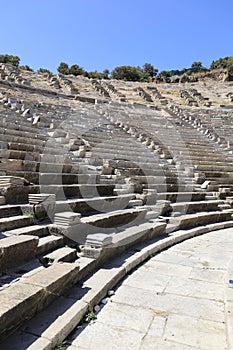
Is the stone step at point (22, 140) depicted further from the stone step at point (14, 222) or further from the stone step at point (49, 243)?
the stone step at point (49, 243)

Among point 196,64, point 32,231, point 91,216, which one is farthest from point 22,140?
point 196,64

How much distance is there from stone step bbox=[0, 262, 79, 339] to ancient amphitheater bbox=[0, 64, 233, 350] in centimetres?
1

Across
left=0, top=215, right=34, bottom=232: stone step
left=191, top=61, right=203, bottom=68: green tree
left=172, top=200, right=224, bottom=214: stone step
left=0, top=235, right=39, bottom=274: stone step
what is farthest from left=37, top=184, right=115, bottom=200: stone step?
left=191, top=61, right=203, bottom=68: green tree

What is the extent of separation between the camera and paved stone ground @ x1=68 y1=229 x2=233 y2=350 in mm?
2881

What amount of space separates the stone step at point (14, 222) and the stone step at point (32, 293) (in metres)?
1.04

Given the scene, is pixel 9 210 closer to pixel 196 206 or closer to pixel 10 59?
pixel 196 206

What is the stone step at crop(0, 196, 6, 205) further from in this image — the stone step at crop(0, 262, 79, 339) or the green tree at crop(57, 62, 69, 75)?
the green tree at crop(57, 62, 69, 75)

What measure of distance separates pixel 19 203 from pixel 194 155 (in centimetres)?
1000

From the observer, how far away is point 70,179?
6805 millimetres

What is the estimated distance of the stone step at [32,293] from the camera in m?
2.55

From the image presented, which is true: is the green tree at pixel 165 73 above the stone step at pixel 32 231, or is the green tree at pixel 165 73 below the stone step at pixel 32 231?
above

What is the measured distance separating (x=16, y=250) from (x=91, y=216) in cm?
235

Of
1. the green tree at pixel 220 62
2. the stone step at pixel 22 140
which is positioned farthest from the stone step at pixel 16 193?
the green tree at pixel 220 62

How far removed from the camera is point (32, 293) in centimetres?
282
